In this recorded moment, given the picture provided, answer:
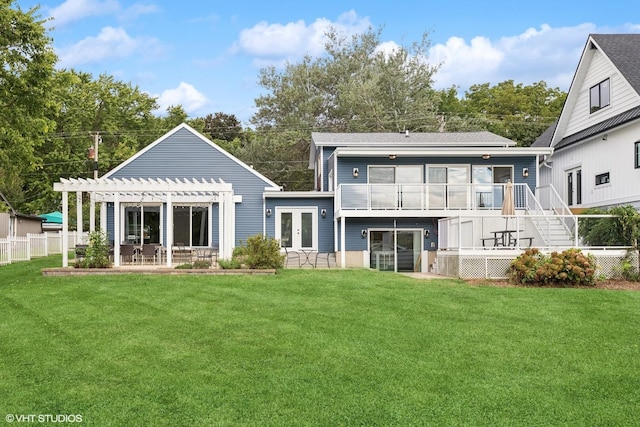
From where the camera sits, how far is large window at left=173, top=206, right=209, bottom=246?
83.7ft

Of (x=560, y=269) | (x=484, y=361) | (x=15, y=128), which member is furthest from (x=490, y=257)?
(x=15, y=128)

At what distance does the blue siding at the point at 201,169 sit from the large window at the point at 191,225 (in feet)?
1.51

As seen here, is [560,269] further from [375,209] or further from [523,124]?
[523,124]

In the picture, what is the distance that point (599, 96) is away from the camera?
22.9 metres

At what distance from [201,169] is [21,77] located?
8.44m

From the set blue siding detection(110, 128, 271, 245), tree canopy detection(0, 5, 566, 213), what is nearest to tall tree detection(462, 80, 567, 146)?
tree canopy detection(0, 5, 566, 213)

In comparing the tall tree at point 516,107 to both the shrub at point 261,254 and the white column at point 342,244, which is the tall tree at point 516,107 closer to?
the white column at point 342,244

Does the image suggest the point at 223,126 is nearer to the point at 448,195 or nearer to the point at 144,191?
the point at 448,195

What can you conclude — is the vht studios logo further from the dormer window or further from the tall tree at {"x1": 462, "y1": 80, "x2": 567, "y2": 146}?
the tall tree at {"x1": 462, "y1": 80, "x2": 567, "y2": 146}

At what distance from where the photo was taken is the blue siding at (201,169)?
25406 millimetres

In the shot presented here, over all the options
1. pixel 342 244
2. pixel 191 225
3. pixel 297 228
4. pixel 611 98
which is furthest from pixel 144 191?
pixel 611 98

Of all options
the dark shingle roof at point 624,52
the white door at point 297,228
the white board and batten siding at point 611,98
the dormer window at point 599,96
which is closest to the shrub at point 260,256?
the white door at point 297,228

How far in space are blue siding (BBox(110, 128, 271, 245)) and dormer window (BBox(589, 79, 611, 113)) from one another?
41.9ft

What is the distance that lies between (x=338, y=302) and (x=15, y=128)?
13.2 meters
